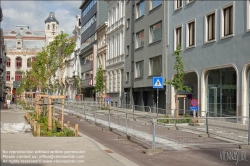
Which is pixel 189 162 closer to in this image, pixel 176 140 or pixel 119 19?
pixel 176 140

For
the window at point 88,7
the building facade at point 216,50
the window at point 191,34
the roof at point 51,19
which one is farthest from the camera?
the roof at point 51,19

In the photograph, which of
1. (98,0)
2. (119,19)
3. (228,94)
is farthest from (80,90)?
(228,94)

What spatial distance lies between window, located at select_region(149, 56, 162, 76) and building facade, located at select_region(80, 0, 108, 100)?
81.2 ft

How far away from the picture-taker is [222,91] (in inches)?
1056

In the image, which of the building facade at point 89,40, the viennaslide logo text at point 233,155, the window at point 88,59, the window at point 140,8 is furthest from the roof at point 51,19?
the viennaslide logo text at point 233,155

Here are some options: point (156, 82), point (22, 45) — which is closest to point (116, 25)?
point (156, 82)

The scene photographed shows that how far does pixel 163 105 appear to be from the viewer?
123 ft

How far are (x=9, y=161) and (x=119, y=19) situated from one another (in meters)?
41.4

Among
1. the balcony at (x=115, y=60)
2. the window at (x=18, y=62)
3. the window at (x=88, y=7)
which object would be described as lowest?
the balcony at (x=115, y=60)

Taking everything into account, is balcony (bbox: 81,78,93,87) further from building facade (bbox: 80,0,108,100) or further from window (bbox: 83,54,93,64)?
window (bbox: 83,54,93,64)

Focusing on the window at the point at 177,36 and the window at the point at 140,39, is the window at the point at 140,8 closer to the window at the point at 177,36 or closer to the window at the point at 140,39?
the window at the point at 140,39

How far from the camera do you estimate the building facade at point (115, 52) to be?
49188 millimetres

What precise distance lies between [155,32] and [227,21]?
→ 508 inches

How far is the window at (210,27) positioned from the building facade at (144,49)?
7.41 m
